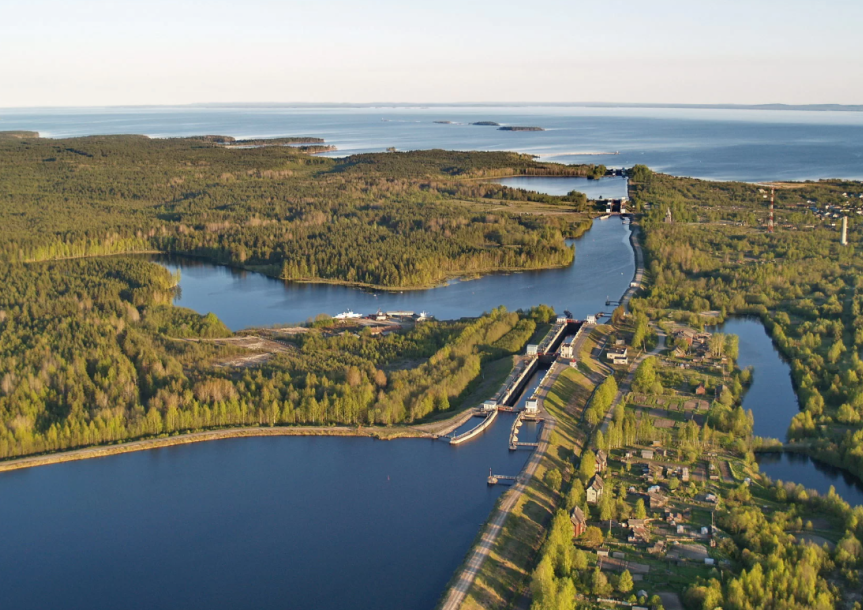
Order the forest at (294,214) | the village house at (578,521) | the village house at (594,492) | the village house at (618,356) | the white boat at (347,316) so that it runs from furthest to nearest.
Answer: the forest at (294,214)
the white boat at (347,316)
the village house at (618,356)
the village house at (594,492)
the village house at (578,521)

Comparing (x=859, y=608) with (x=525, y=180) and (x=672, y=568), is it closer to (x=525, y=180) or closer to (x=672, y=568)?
(x=672, y=568)

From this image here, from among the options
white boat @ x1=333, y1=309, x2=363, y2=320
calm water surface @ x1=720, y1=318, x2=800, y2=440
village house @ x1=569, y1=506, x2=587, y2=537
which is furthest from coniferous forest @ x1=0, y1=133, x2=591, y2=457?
calm water surface @ x1=720, y1=318, x2=800, y2=440

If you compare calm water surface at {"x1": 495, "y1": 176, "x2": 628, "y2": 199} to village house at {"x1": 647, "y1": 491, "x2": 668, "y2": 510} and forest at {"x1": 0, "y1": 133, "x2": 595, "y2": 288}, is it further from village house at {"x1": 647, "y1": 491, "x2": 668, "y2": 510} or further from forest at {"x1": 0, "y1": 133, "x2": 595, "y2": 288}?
village house at {"x1": 647, "y1": 491, "x2": 668, "y2": 510}

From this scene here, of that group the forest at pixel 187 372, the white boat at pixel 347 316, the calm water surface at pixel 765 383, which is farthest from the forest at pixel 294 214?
the calm water surface at pixel 765 383

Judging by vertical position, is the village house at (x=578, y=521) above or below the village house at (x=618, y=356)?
below

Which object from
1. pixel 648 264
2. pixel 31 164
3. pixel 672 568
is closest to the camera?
pixel 672 568

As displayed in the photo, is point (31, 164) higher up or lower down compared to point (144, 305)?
higher up

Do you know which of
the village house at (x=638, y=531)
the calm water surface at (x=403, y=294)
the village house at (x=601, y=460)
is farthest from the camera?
the calm water surface at (x=403, y=294)

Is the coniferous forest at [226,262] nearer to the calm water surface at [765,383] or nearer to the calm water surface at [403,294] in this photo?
the calm water surface at [403,294]

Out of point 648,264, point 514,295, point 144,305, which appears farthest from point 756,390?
point 144,305
